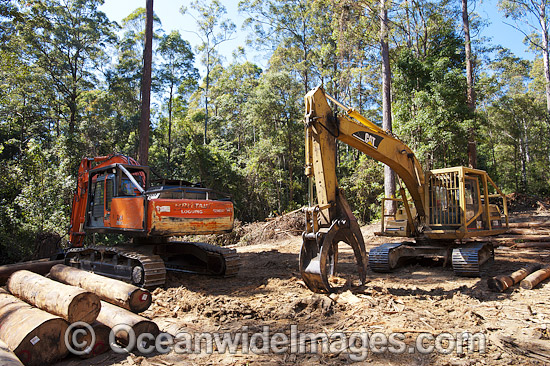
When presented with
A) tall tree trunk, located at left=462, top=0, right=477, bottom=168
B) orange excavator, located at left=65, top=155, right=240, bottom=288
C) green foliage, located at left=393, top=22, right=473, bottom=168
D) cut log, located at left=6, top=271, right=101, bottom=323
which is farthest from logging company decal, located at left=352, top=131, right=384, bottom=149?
tall tree trunk, located at left=462, top=0, right=477, bottom=168

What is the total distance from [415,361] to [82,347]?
3.34 metres

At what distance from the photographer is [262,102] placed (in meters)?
24.4

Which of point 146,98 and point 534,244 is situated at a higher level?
point 146,98

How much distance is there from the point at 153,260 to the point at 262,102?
19.1 m

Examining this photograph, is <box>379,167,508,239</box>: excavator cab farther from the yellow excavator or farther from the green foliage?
the green foliage

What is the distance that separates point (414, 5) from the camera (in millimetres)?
20391

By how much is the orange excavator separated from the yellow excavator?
2219mm

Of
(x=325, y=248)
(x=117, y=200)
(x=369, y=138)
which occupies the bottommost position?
(x=325, y=248)

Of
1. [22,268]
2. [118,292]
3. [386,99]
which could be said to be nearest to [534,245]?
[386,99]

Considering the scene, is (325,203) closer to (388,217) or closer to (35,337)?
(35,337)

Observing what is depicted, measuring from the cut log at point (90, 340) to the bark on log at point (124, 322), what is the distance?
0.43 ft

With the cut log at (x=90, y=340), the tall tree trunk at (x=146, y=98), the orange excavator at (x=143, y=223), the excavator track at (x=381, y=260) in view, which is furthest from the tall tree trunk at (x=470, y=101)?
the cut log at (x=90, y=340)

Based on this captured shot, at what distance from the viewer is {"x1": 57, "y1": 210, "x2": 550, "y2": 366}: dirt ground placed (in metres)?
3.55

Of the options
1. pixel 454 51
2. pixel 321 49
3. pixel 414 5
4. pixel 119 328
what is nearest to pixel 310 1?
pixel 321 49
